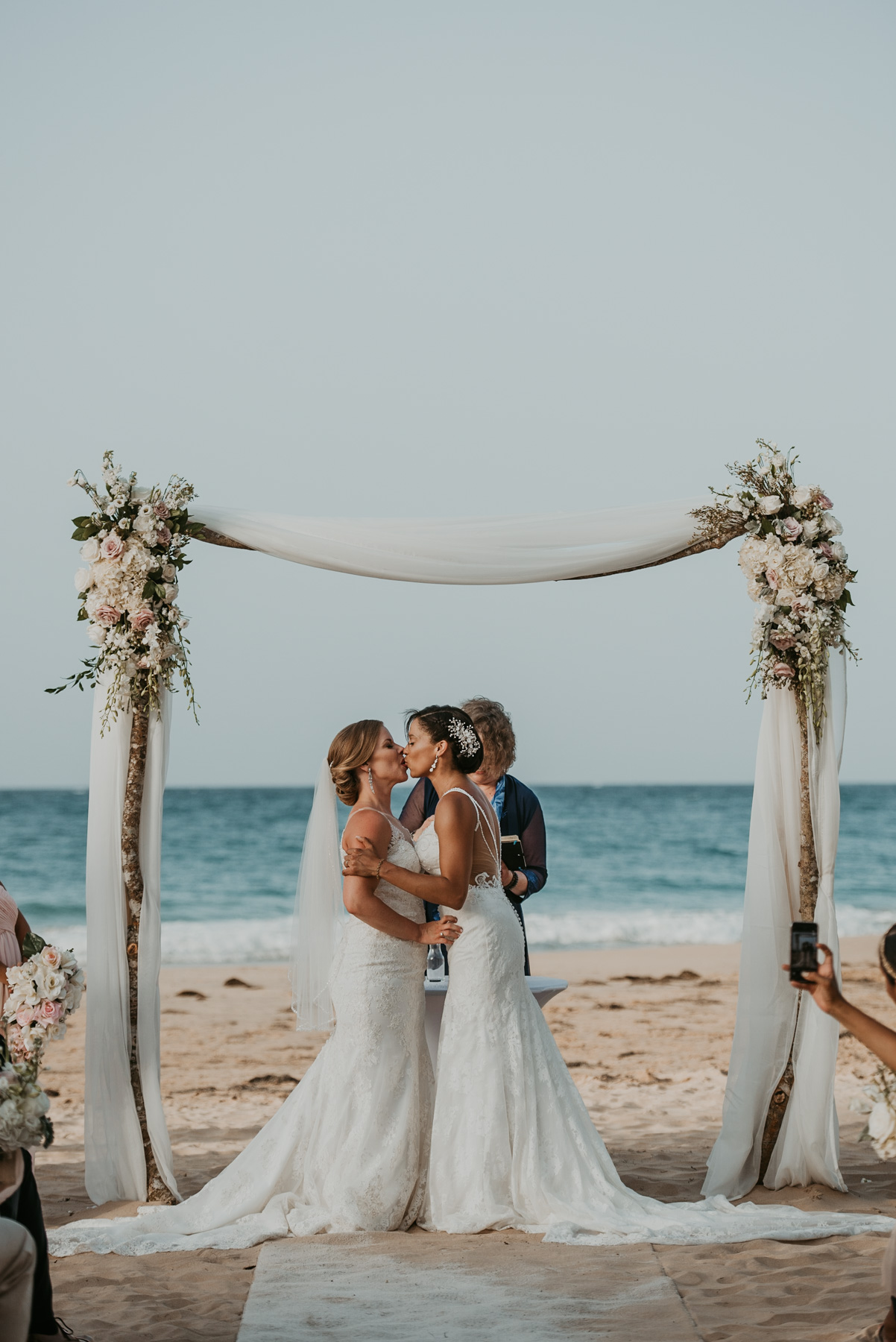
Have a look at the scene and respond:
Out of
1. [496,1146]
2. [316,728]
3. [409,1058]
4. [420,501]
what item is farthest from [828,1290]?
[420,501]

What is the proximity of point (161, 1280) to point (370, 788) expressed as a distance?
→ 1910mm

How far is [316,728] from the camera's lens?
587cm

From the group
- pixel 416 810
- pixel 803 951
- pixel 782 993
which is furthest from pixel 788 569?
pixel 803 951

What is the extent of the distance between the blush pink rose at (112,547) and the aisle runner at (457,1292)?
280 centimetres

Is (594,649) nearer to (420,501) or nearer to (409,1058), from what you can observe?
(420,501)

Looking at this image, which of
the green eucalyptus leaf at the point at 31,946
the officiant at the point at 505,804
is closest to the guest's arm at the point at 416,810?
the officiant at the point at 505,804

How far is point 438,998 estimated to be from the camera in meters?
5.35

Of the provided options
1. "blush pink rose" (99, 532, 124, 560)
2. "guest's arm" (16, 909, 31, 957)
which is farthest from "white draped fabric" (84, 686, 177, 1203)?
"guest's arm" (16, 909, 31, 957)

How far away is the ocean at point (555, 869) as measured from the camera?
1923 centimetres

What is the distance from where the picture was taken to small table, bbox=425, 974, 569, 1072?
5.33 m

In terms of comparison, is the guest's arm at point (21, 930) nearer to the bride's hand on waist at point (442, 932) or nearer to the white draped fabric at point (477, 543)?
the bride's hand on waist at point (442, 932)

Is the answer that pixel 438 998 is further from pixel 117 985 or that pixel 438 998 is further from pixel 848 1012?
pixel 848 1012

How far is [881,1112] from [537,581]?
292cm

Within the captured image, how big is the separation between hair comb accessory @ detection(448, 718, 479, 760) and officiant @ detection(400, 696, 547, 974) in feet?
1.35
